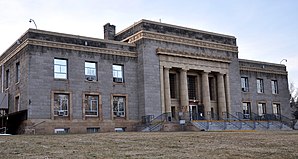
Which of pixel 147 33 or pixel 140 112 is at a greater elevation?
pixel 147 33

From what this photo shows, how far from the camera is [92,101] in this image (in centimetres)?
3572

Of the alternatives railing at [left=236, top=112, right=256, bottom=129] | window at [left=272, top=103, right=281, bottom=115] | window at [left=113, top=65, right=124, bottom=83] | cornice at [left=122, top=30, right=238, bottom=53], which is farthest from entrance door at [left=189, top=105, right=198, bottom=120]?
window at [left=272, top=103, right=281, bottom=115]

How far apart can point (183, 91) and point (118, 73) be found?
23.6ft

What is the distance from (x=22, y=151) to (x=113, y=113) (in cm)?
2298

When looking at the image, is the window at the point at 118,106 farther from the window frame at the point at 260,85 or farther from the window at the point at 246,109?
the window frame at the point at 260,85

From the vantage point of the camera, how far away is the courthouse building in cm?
3309

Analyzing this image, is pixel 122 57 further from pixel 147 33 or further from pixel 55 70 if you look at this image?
pixel 55 70

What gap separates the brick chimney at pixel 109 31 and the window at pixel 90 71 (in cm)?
716

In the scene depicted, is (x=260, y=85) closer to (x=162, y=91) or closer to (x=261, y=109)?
(x=261, y=109)

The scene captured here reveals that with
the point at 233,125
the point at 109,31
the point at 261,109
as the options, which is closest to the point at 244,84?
the point at 261,109

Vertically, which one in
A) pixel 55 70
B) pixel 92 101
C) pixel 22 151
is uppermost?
pixel 55 70

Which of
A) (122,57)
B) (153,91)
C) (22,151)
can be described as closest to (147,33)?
(122,57)

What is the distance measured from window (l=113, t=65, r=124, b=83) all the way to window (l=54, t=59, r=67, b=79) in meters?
5.31

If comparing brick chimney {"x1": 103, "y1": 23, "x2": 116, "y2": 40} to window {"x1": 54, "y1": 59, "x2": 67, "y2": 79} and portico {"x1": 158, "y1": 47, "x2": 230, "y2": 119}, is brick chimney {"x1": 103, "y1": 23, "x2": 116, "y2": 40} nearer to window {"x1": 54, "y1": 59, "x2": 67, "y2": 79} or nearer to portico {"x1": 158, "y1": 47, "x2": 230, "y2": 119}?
portico {"x1": 158, "y1": 47, "x2": 230, "y2": 119}
